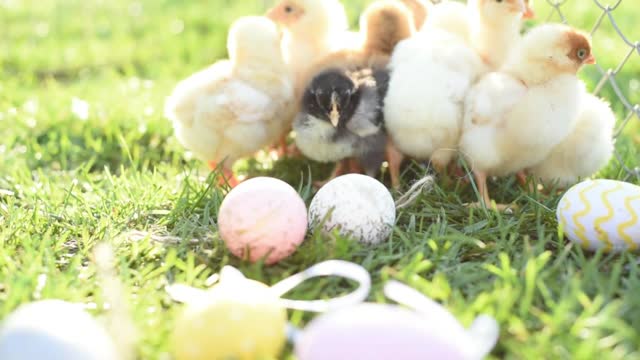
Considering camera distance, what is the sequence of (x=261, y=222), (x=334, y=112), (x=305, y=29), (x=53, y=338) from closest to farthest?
(x=53, y=338)
(x=261, y=222)
(x=334, y=112)
(x=305, y=29)

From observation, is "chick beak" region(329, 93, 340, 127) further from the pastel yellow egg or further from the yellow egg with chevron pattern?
the pastel yellow egg

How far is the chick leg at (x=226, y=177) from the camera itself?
7.80 feet

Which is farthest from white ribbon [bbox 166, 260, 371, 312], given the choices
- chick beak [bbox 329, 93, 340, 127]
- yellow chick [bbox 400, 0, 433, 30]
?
yellow chick [bbox 400, 0, 433, 30]

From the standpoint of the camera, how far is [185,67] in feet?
13.8

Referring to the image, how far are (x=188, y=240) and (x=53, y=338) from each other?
0.78 meters

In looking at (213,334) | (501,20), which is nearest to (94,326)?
(213,334)

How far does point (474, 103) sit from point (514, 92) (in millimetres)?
120

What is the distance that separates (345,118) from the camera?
7.68ft

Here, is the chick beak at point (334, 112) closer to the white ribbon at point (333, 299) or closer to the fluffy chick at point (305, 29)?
the fluffy chick at point (305, 29)

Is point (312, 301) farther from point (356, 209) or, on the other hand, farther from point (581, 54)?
point (581, 54)

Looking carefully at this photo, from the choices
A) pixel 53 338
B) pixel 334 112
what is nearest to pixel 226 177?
pixel 334 112

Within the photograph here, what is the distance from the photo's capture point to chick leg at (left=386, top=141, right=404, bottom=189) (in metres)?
2.45

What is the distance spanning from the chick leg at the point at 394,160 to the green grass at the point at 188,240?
85 mm

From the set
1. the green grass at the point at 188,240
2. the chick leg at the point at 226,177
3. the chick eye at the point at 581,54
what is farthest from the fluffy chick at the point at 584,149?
the chick leg at the point at 226,177
